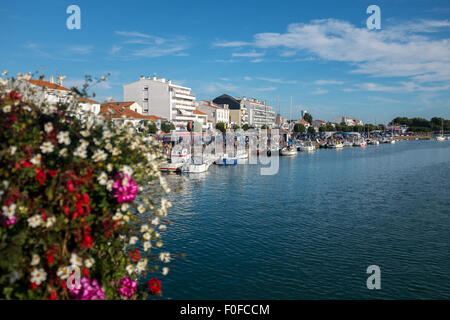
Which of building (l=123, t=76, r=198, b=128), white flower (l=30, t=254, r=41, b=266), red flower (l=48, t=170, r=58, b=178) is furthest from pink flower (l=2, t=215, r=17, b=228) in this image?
building (l=123, t=76, r=198, b=128)

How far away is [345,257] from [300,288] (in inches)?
161

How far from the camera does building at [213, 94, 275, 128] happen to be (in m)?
135

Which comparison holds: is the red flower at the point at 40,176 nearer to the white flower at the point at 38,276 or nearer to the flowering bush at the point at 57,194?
the flowering bush at the point at 57,194

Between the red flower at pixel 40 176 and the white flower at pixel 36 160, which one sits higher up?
the white flower at pixel 36 160

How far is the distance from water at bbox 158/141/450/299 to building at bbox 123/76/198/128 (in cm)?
6643

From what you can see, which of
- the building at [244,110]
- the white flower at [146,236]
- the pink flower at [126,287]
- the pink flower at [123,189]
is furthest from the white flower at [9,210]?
the building at [244,110]

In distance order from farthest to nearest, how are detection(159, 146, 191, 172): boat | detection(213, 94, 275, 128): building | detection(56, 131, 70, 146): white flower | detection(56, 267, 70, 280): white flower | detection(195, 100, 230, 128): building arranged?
detection(213, 94, 275, 128): building < detection(195, 100, 230, 128): building < detection(159, 146, 191, 172): boat < detection(56, 131, 70, 146): white flower < detection(56, 267, 70, 280): white flower

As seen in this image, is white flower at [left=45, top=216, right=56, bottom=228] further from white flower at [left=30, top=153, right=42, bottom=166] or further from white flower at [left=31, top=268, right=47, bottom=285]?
white flower at [left=30, top=153, right=42, bottom=166]

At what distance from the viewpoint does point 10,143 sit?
4.73 meters

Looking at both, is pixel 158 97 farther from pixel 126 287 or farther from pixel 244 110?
pixel 126 287

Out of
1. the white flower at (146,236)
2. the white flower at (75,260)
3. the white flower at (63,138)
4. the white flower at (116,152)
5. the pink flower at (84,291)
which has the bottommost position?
the pink flower at (84,291)

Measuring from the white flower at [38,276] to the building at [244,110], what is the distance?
402ft

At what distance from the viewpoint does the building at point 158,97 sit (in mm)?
97625
